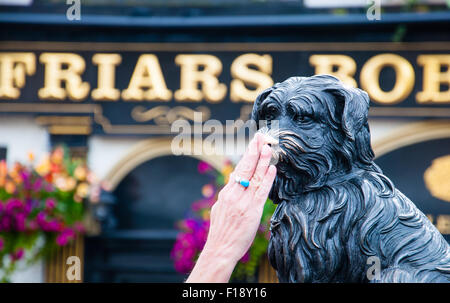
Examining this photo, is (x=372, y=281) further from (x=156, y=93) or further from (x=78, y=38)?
(x=78, y=38)

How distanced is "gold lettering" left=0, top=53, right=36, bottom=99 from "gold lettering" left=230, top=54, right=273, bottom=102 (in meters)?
2.68

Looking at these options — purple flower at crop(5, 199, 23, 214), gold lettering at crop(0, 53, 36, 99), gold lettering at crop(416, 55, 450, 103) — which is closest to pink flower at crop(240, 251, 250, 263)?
purple flower at crop(5, 199, 23, 214)

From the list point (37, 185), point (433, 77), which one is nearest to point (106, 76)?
point (37, 185)

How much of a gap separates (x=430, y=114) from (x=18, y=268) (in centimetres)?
541

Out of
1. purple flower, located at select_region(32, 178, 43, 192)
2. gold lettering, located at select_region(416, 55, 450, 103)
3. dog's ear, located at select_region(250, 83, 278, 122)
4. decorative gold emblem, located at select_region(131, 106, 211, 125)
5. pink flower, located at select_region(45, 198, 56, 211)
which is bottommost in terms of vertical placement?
pink flower, located at select_region(45, 198, 56, 211)

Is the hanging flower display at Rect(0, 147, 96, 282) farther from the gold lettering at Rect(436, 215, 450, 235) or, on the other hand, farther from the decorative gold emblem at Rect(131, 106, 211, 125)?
the gold lettering at Rect(436, 215, 450, 235)

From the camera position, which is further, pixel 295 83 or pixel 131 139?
pixel 131 139

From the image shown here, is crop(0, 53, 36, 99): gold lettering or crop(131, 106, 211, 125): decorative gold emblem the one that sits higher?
crop(0, 53, 36, 99): gold lettering

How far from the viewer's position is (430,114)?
7742mm

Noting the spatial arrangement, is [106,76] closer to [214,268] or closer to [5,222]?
[5,222]

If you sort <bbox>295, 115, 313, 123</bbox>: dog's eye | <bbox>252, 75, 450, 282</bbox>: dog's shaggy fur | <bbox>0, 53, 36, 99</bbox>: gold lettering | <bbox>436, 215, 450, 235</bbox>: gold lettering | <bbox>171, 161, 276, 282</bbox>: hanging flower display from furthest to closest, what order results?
<bbox>0, 53, 36, 99</bbox>: gold lettering
<bbox>436, 215, 450, 235</bbox>: gold lettering
<bbox>171, 161, 276, 282</bbox>: hanging flower display
<bbox>295, 115, 313, 123</bbox>: dog's eye
<bbox>252, 75, 450, 282</bbox>: dog's shaggy fur

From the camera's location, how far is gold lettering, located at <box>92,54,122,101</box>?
26.6 ft
